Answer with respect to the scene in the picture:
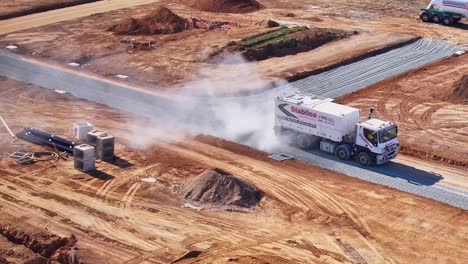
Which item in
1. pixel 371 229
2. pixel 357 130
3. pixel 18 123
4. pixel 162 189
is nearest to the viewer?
pixel 371 229

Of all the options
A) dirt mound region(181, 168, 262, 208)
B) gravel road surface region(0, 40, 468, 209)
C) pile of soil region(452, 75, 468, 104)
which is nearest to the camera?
dirt mound region(181, 168, 262, 208)

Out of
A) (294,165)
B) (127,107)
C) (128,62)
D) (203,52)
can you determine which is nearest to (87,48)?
(128,62)

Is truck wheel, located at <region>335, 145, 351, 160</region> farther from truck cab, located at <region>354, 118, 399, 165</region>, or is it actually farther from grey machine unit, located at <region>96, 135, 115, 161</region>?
grey machine unit, located at <region>96, 135, 115, 161</region>

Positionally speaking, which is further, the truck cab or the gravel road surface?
the truck cab

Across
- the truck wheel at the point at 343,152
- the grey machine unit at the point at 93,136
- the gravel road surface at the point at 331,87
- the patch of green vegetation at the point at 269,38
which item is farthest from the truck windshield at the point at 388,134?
the patch of green vegetation at the point at 269,38

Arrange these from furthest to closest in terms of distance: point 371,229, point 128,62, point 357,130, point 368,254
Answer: point 128,62 → point 357,130 → point 371,229 → point 368,254

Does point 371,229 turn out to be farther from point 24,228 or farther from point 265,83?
point 265,83

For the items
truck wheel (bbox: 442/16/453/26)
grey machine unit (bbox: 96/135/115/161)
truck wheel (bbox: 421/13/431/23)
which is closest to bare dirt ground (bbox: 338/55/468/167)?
truck wheel (bbox: 442/16/453/26)

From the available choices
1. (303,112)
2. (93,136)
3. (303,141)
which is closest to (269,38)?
(303,141)
